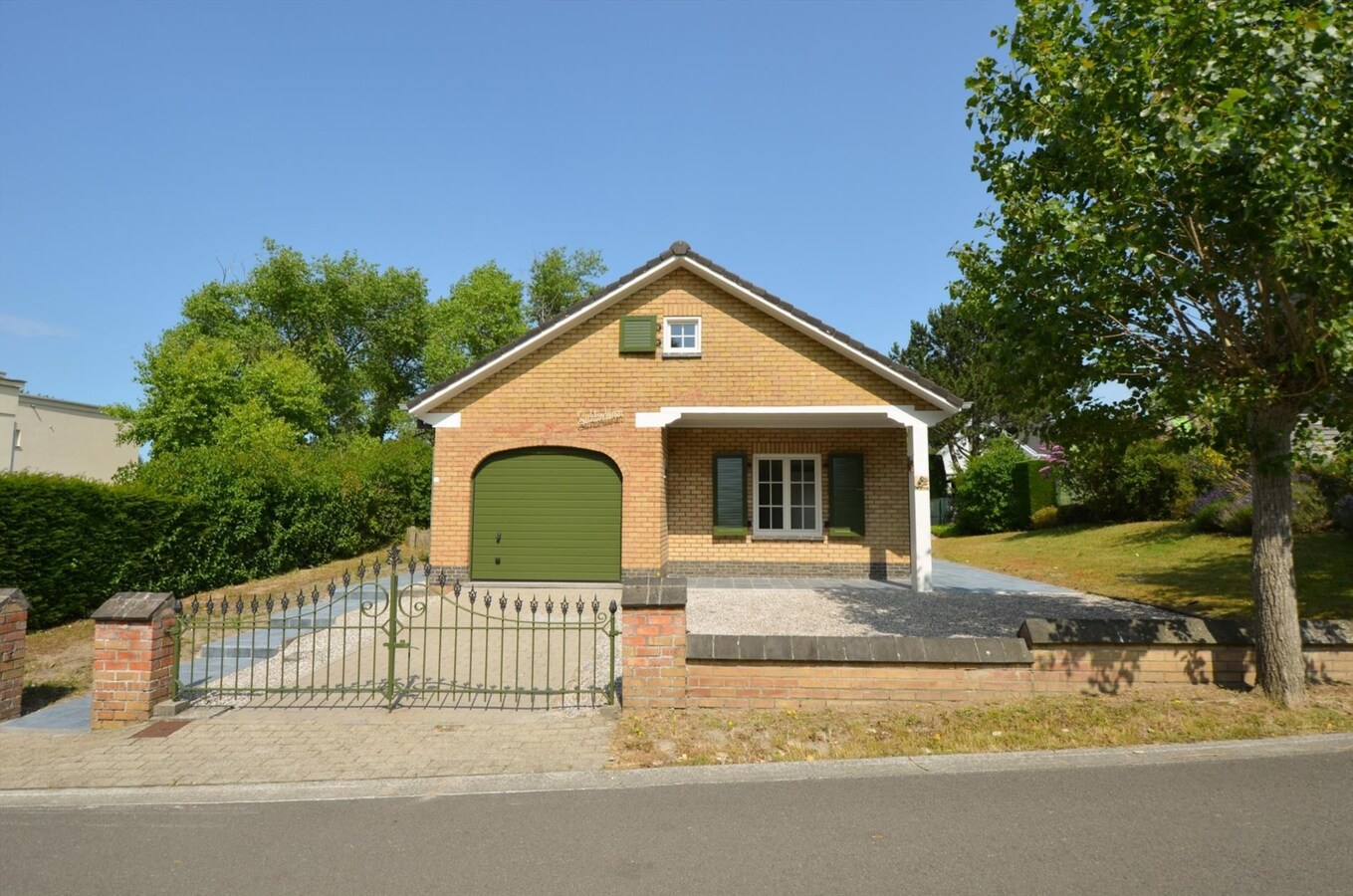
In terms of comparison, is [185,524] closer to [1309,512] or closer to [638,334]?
[638,334]

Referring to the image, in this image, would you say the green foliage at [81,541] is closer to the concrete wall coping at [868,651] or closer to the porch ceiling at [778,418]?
the porch ceiling at [778,418]

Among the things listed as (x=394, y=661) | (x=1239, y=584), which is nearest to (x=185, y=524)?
(x=394, y=661)

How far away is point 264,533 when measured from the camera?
1463cm

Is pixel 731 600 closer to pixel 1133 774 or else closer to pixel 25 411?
pixel 1133 774

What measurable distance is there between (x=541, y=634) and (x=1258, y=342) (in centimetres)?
839

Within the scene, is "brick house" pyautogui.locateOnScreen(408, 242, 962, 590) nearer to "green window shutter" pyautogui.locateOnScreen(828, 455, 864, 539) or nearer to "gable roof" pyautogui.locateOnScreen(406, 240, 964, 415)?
"gable roof" pyautogui.locateOnScreen(406, 240, 964, 415)

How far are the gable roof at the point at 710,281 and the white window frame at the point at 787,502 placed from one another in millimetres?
2491

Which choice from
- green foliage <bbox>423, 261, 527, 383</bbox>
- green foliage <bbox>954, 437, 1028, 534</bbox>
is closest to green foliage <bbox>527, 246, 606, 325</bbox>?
green foliage <bbox>423, 261, 527, 383</bbox>

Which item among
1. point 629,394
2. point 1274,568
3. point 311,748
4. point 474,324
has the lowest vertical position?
point 311,748

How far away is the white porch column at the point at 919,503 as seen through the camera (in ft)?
42.9

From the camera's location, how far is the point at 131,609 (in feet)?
20.7

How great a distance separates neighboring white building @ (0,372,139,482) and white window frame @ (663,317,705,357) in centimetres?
3003

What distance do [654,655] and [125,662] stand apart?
176 inches

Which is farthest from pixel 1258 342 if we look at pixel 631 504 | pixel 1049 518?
pixel 1049 518
